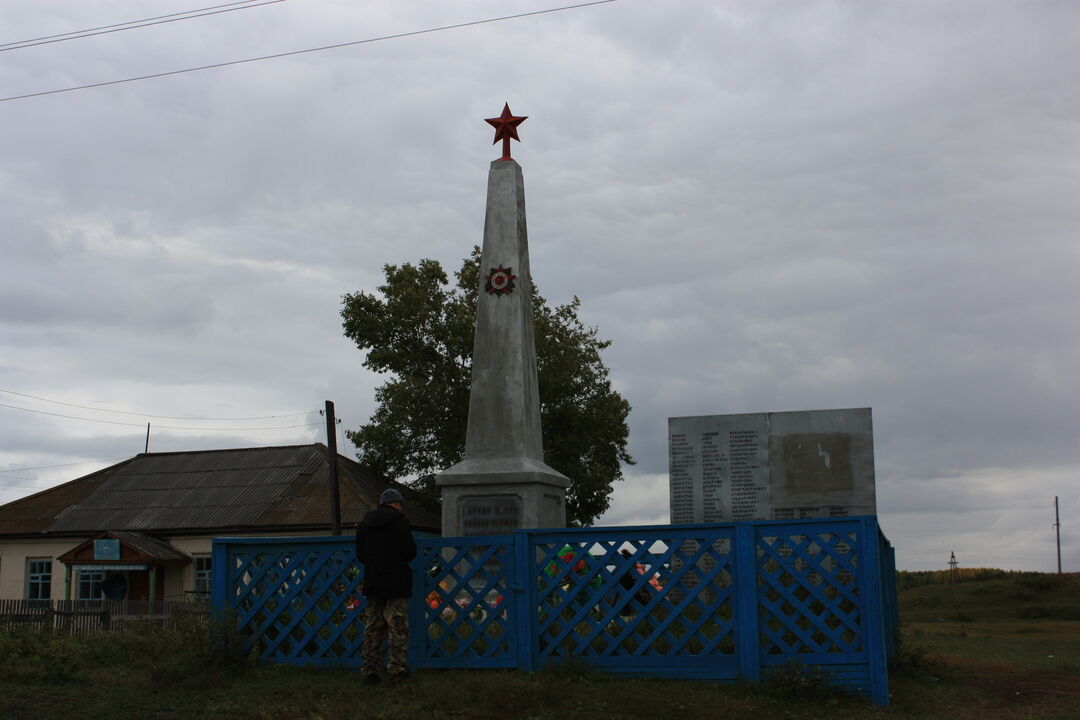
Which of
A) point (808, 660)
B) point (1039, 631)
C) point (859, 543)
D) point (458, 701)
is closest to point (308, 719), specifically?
point (458, 701)

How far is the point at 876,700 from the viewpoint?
26.7 ft

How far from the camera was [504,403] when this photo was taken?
12.9m

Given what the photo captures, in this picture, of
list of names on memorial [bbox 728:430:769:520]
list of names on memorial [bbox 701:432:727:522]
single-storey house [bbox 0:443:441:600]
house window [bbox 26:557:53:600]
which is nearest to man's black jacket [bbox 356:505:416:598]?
list of names on memorial [bbox 701:432:727:522]

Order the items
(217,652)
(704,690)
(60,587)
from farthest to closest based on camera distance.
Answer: (60,587), (217,652), (704,690)

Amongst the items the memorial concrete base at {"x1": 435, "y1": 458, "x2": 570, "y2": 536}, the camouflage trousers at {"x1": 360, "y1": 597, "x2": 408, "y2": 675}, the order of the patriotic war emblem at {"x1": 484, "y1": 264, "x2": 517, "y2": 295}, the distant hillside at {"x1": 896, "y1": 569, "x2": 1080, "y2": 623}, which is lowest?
the distant hillside at {"x1": 896, "y1": 569, "x2": 1080, "y2": 623}

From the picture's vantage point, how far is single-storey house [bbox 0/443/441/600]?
1169 inches

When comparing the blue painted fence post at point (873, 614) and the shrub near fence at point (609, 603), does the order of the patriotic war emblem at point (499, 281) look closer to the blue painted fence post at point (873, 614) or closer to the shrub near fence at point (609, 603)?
the shrub near fence at point (609, 603)

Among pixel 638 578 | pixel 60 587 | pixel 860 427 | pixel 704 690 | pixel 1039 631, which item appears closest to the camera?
pixel 704 690

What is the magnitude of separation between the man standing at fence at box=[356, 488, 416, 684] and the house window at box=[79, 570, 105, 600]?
25.4 metres

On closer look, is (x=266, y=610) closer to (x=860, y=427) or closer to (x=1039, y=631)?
(x=860, y=427)

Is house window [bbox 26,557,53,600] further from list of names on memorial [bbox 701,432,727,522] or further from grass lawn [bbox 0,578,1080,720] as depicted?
list of names on memorial [bbox 701,432,727,522]

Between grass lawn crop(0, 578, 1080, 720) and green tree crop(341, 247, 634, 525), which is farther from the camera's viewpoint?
green tree crop(341, 247, 634, 525)

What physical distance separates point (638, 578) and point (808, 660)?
1514mm

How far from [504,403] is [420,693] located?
5169 mm
